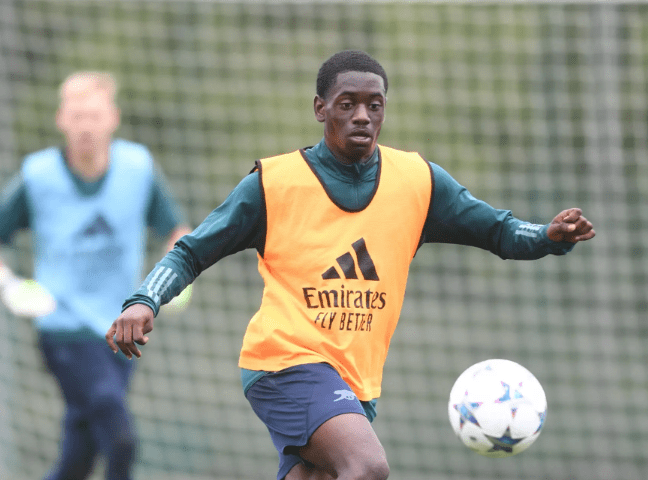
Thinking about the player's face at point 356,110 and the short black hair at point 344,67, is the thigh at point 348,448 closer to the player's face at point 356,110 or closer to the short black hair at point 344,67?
the player's face at point 356,110

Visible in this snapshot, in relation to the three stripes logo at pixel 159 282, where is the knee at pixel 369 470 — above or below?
below

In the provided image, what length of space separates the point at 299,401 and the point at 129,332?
2.04ft

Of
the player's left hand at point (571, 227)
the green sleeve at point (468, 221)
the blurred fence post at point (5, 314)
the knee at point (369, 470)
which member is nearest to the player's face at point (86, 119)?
the blurred fence post at point (5, 314)

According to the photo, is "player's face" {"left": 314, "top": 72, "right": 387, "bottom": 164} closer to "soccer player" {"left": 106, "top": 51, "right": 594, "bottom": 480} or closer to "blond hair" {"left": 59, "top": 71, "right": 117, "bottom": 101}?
"soccer player" {"left": 106, "top": 51, "right": 594, "bottom": 480}

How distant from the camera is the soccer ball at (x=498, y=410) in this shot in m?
3.77

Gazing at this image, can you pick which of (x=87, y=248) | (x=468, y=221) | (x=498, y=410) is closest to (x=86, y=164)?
(x=87, y=248)

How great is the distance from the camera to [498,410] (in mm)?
3766

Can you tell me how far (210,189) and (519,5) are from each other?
3.19m

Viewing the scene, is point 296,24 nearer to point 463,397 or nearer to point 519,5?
point 519,5

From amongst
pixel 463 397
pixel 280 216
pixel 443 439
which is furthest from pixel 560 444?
pixel 280 216

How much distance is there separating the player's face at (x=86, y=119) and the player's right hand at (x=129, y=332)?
2652 millimetres

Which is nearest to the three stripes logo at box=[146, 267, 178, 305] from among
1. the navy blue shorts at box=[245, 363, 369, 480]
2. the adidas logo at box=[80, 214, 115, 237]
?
the navy blue shorts at box=[245, 363, 369, 480]

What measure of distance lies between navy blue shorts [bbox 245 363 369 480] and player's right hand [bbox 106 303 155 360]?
540mm

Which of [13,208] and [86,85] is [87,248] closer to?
[13,208]
